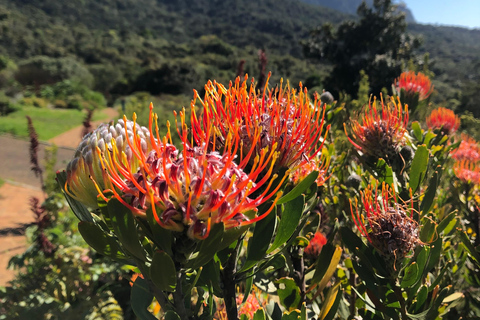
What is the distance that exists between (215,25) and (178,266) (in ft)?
189

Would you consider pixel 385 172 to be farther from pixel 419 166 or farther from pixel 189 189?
pixel 189 189

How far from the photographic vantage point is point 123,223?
43 centimetres

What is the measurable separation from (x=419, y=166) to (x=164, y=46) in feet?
130

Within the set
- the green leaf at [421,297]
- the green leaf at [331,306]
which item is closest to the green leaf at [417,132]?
the green leaf at [421,297]

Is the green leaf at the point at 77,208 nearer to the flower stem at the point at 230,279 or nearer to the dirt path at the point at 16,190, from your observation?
the flower stem at the point at 230,279

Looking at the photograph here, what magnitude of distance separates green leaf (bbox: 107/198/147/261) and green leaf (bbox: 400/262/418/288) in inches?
21.4

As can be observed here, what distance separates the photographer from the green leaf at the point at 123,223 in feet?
1.39

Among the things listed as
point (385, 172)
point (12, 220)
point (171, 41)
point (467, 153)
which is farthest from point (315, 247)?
point (171, 41)

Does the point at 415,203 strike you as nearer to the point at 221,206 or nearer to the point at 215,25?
the point at 221,206

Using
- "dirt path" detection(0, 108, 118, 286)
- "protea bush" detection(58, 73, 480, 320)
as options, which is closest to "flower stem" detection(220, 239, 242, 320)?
"protea bush" detection(58, 73, 480, 320)

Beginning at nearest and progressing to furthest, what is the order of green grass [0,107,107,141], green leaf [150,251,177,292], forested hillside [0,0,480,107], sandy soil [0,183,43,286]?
green leaf [150,251,177,292] → sandy soil [0,183,43,286] → green grass [0,107,107,141] → forested hillside [0,0,480,107]

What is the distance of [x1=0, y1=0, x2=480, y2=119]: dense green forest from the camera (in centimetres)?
2278

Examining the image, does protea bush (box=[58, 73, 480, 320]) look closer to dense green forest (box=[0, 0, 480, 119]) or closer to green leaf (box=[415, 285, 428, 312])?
green leaf (box=[415, 285, 428, 312])

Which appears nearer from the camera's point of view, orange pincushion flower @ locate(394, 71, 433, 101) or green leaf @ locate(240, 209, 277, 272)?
green leaf @ locate(240, 209, 277, 272)
